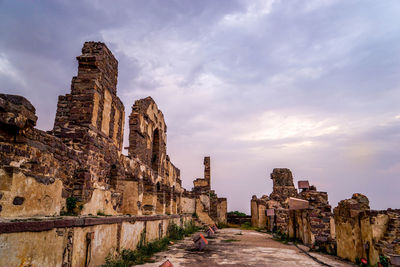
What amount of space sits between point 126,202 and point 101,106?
10.2 feet

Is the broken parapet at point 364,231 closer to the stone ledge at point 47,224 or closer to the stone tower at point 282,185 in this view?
the stone ledge at point 47,224

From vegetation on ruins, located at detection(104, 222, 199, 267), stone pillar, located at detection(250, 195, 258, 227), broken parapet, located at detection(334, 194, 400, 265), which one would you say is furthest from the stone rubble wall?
stone pillar, located at detection(250, 195, 258, 227)

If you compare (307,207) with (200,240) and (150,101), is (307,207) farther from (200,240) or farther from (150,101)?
(150,101)

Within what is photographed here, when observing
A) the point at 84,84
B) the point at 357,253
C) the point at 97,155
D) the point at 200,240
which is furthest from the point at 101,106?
the point at 357,253

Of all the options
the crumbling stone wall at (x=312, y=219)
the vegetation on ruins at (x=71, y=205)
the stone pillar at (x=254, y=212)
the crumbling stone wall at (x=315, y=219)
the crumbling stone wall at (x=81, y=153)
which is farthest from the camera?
the stone pillar at (x=254, y=212)

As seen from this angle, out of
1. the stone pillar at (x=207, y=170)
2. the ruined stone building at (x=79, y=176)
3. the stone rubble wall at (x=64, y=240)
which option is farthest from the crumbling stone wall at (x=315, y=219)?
the stone pillar at (x=207, y=170)

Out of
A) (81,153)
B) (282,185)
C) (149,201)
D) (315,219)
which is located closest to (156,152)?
(149,201)

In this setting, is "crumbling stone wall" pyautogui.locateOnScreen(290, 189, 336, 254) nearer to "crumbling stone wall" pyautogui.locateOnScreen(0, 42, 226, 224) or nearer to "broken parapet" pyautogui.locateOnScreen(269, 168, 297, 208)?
"crumbling stone wall" pyautogui.locateOnScreen(0, 42, 226, 224)

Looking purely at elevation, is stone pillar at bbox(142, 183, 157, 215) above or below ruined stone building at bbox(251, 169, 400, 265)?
above

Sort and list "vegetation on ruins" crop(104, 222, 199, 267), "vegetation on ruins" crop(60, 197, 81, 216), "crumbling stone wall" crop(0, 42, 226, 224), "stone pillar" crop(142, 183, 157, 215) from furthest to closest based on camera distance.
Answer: "stone pillar" crop(142, 183, 157, 215) < "vegetation on ruins" crop(60, 197, 81, 216) < "vegetation on ruins" crop(104, 222, 199, 267) < "crumbling stone wall" crop(0, 42, 226, 224)

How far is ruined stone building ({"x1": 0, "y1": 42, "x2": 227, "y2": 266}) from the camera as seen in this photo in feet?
12.1

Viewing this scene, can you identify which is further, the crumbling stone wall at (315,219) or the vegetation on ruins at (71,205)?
the crumbling stone wall at (315,219)

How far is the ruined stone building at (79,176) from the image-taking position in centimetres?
369

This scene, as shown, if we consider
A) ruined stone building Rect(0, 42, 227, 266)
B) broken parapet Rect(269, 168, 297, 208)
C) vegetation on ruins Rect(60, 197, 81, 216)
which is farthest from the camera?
broken parapet Rect(269, 168, 297, 208)
